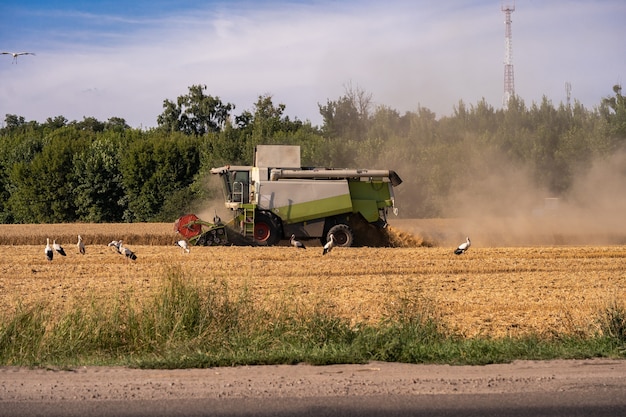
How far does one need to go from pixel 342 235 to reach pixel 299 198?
2.01 m

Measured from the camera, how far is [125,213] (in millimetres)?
55406

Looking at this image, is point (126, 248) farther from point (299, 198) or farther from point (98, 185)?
point (98, 185)

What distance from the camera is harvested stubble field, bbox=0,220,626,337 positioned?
14031mm

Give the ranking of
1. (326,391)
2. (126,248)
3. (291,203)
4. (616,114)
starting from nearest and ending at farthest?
1. (326,391)
2. (126,248)
3. (291,203)
4. (616,114)

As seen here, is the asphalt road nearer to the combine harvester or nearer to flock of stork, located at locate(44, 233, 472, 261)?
flock of stork, located at locate(44, 233, 472, 261)

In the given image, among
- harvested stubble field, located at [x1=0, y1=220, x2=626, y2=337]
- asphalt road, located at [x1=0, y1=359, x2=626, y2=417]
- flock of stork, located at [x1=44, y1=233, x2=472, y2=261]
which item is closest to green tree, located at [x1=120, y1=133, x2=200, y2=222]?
harvested stubble field, located at [x1=0, y1=220, x2=626, y2=337]

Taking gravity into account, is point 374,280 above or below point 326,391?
above

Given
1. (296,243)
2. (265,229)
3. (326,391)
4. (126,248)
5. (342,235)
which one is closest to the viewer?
(326,391)

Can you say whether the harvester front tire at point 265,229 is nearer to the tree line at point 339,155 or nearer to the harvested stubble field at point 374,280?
the harvested stubble field at point 374,280

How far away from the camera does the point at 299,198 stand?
28.6m

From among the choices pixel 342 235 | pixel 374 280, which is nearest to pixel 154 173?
pixel 342 235

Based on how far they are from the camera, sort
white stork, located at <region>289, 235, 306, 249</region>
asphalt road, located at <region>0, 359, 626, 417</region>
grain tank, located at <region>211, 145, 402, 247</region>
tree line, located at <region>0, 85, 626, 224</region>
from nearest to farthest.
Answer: asphalt road, located at <region>0, 359, 626, 417</region>
white stork, located at <region>289, 235, 306, 249</region>
grain tank, located at <region>211, 145, 402, 247</region>
tree line, located at <region>0, 85, 626, 224</region>

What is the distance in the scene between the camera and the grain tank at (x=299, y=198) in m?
28.4

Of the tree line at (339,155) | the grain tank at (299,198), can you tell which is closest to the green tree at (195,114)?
the tree line at (339,155)
